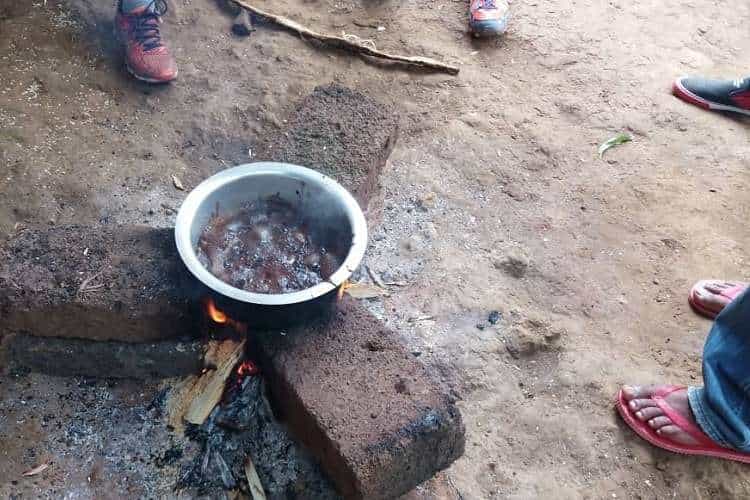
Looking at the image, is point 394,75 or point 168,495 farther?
point 394,75

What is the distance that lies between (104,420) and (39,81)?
200 centimetres

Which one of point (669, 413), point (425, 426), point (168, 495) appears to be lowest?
point (168, 495)

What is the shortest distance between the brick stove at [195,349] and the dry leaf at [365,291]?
399 mm

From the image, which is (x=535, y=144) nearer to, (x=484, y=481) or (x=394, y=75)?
(x=394, y=75)

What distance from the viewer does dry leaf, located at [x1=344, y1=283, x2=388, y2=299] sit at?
2.61 m

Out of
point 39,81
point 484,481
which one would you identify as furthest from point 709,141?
point 39,81

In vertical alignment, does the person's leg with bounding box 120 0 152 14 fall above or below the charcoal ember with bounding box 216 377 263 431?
above

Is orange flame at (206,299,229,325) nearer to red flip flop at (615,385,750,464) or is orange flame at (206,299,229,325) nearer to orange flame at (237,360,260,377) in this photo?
orange flame at (237,360,260,377)

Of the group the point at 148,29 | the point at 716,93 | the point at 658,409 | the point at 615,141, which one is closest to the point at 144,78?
the point at 148,29

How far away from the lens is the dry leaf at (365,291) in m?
2.61

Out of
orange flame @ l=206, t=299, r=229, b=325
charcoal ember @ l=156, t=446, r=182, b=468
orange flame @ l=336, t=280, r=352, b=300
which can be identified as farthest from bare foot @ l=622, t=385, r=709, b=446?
charcoal ember @ l=156, t=446, r=182, b=468

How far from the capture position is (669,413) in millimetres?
2338

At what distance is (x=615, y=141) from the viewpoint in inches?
139

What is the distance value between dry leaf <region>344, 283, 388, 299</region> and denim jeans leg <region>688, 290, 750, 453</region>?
1.26 meters
